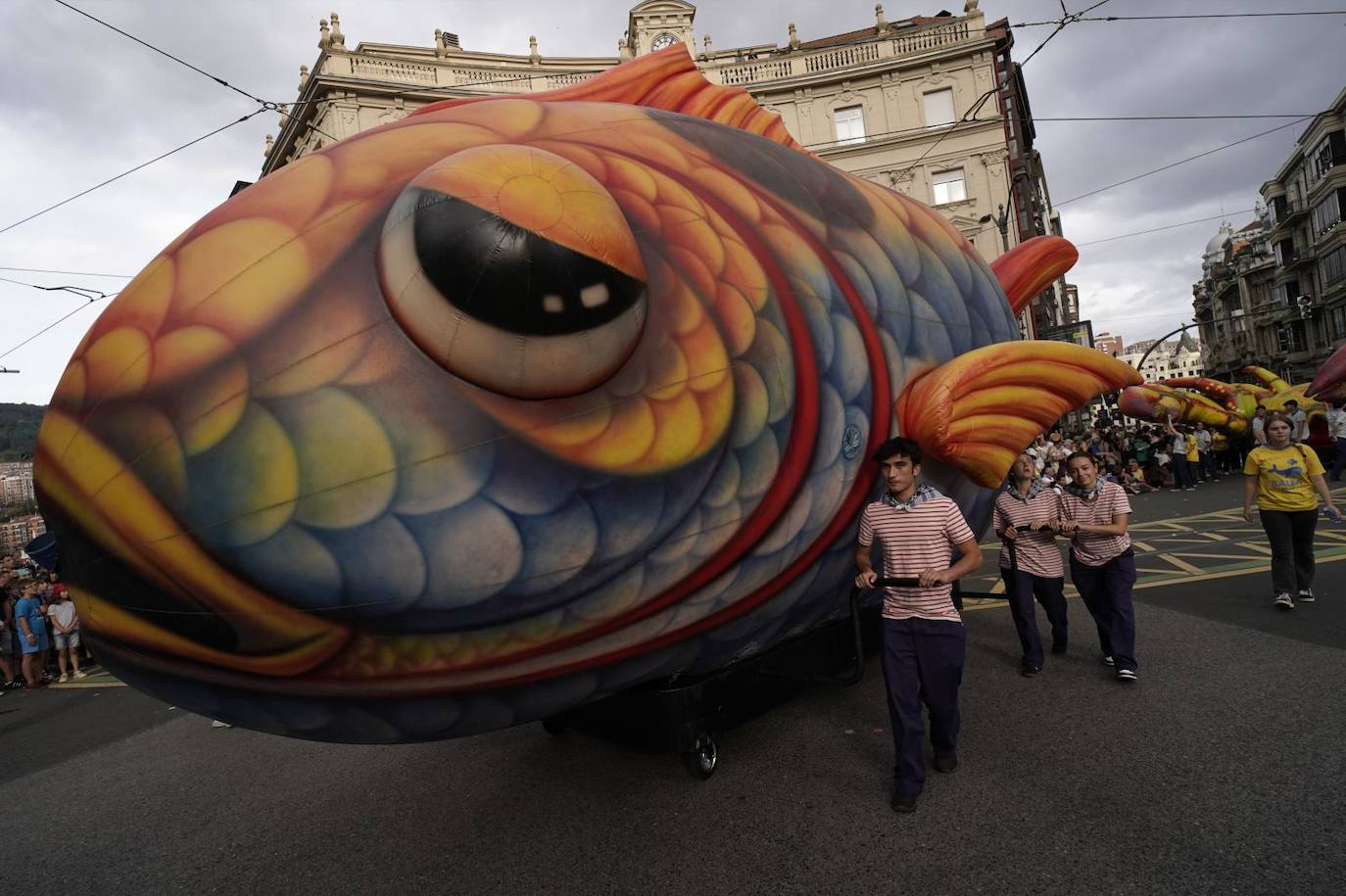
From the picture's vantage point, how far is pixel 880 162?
2094 centimetres

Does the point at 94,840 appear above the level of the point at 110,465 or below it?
below

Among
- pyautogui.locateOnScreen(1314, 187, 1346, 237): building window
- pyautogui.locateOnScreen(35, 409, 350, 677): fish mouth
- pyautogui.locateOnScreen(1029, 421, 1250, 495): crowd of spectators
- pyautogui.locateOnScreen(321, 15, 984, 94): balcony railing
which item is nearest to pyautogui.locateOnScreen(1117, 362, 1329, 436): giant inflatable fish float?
pyautogui.locateOnScreen(1029, 421, 1250, 495): crowd of spectators

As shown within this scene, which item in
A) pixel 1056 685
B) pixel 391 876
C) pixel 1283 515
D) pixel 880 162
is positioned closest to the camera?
pixel 391 876

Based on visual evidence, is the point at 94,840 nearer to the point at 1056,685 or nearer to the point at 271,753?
the point at 271,753

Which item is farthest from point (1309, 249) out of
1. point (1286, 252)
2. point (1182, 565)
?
point (1182, 565)

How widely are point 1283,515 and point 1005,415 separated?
11.1ft

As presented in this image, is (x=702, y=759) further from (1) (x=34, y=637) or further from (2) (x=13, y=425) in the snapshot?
(2) (x=13, y=425)

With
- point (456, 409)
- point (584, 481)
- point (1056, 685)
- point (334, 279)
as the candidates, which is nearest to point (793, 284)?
point (584, 481)

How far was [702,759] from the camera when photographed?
3.25 m

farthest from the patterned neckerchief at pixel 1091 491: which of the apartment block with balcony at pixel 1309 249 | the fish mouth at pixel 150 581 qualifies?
the apartment block with balcony at pixel 1309 249

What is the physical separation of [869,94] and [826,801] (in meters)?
22.0

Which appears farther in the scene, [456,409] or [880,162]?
[880,162]

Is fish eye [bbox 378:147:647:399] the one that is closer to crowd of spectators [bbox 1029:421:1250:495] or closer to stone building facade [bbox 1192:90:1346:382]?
crowd of spectators [bbox 1029:421:1250:495]

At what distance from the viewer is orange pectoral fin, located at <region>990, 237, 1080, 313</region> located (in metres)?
4.56
